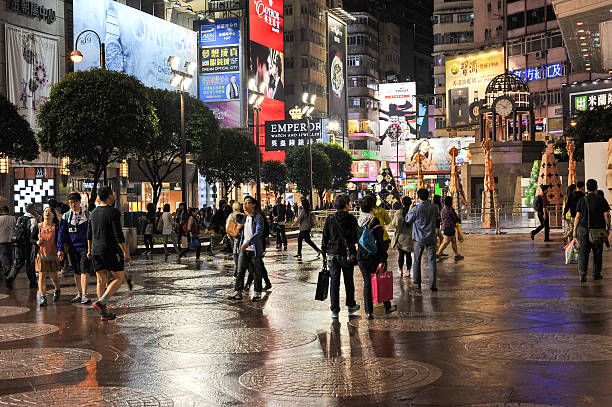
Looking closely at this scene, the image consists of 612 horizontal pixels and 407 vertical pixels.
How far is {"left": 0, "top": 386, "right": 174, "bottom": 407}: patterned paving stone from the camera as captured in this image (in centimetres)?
648

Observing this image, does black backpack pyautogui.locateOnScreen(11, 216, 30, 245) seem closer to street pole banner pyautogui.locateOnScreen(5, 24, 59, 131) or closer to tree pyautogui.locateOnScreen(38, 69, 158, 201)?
tree pyautogui.locateOnScreen(38, 69, 158, 201)

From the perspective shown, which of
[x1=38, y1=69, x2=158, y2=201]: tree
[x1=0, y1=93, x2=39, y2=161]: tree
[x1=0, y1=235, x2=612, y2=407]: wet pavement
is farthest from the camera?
[x1=0, y1=93, x2=39, y2=161]: tree

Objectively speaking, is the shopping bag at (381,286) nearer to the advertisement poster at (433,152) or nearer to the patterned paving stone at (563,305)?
the patterned paving stone at (563,305)

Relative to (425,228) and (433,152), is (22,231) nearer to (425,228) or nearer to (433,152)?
(425,228)

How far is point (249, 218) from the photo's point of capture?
13.6 m

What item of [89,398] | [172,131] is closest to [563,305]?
[89,398]

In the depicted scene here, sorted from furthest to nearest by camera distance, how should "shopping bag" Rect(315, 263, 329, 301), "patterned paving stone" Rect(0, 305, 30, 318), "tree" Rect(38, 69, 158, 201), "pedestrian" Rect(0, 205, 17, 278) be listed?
"tree" Rect(38, 69, 158, 201), "pedestrian" Rect(0, 205, 17, 278), "patterned paving stone" Rect(0, 305, 30, 318), "shopping bag" Rect(315, 263, 329, 301)

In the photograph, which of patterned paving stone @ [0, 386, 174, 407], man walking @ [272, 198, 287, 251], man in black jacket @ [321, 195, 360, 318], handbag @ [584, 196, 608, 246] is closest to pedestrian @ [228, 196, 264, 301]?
man in black jacket @ [321, 195, 360, 318]

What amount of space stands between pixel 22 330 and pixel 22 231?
6.64 meters

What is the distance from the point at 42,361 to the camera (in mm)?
8414

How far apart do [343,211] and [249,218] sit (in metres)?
2.80

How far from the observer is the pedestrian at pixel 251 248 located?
44.5 ft

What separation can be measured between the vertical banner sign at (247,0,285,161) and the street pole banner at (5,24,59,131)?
133 ft

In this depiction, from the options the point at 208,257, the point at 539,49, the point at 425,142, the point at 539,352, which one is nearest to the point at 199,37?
the point at 425,142
